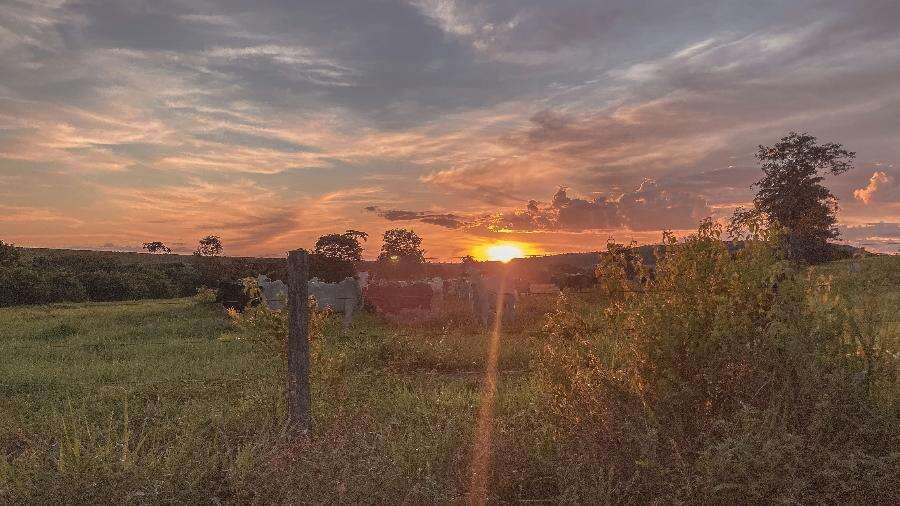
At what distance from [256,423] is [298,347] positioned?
1.23 metres

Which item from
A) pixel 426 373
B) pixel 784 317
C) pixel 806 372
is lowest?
pixel 426 373

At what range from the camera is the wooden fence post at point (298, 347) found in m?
7.47

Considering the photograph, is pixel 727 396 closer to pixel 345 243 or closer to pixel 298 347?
pixel 298 347

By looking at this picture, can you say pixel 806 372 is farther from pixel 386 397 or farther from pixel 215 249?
pixel 215 249

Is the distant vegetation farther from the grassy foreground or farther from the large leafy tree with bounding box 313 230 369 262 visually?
the large leafy tree with bounding box 313 230 369 262

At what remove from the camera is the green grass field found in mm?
5371

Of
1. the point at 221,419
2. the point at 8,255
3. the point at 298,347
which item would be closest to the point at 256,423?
the point at 221,419

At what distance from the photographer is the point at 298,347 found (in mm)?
7543

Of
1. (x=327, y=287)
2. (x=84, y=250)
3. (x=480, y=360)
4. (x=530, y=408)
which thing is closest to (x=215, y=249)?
(x=84, y=250)

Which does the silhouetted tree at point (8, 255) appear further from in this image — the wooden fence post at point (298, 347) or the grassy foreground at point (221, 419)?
the wooden fence post at point (298, 347)

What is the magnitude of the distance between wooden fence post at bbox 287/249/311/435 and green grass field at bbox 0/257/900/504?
0.30 metres

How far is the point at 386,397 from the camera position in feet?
31.8

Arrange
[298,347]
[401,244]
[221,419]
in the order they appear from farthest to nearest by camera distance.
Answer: [401,244] → [221,419] → [298,347]

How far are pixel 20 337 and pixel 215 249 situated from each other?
69.6m
